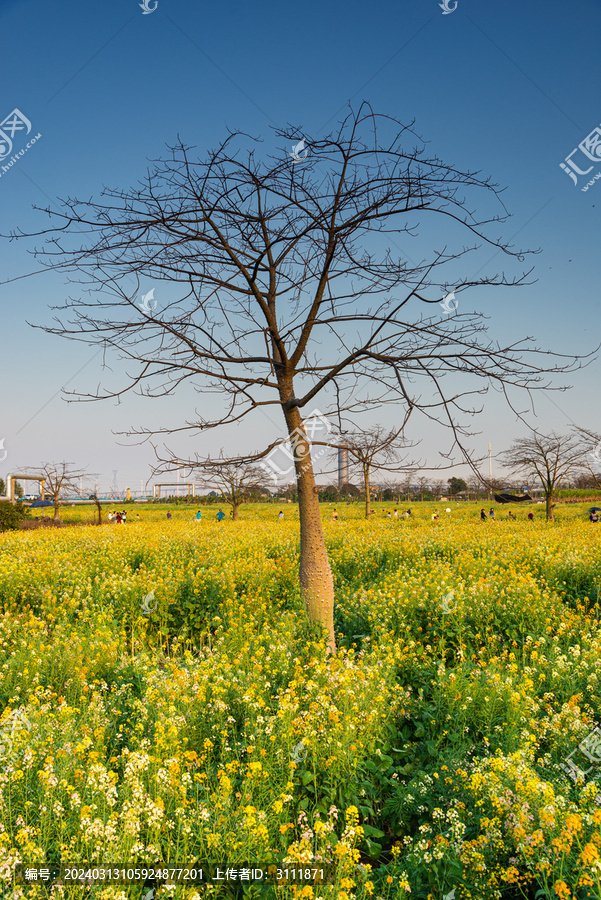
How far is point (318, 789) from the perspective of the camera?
11.9 feet

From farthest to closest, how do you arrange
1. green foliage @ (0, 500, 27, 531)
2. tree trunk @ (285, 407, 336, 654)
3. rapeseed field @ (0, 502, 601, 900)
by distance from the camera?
green foliage @ (0, 500, 27, 531) < tree trunk @ (285, 407, 336, 654) < rapeseed field @ (0, 502, 601, 900)

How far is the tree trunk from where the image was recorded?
6.46 m

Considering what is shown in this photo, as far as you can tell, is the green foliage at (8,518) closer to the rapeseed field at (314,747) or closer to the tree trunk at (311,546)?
the rapeseed field at (314,747)

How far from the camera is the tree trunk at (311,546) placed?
6465 millimetres

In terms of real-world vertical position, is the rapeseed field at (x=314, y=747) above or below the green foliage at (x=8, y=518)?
below

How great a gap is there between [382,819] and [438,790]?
45cm

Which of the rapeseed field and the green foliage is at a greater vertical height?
the green foliage

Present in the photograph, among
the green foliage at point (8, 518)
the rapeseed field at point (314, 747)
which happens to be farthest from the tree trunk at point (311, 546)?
the green foliage at point (8, 518)

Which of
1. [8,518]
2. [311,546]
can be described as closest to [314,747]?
[311,546]

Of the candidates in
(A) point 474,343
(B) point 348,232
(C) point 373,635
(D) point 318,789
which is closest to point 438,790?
(D) point 318,789

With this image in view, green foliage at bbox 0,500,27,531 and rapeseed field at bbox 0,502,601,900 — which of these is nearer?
rapeseed field at bbox 0,502,601,900

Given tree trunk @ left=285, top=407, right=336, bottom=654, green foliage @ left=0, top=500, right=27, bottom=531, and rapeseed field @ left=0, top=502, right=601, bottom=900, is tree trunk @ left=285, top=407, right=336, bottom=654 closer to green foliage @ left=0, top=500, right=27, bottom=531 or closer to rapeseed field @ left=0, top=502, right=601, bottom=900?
rapeseed field @ left=0, top=502, right=601, bottom=900

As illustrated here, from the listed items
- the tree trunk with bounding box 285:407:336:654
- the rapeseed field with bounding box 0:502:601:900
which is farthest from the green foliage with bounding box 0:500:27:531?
the tree trunk with bounding box 285:407:336:654

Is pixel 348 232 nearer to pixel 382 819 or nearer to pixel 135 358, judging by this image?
pixel 135 358
